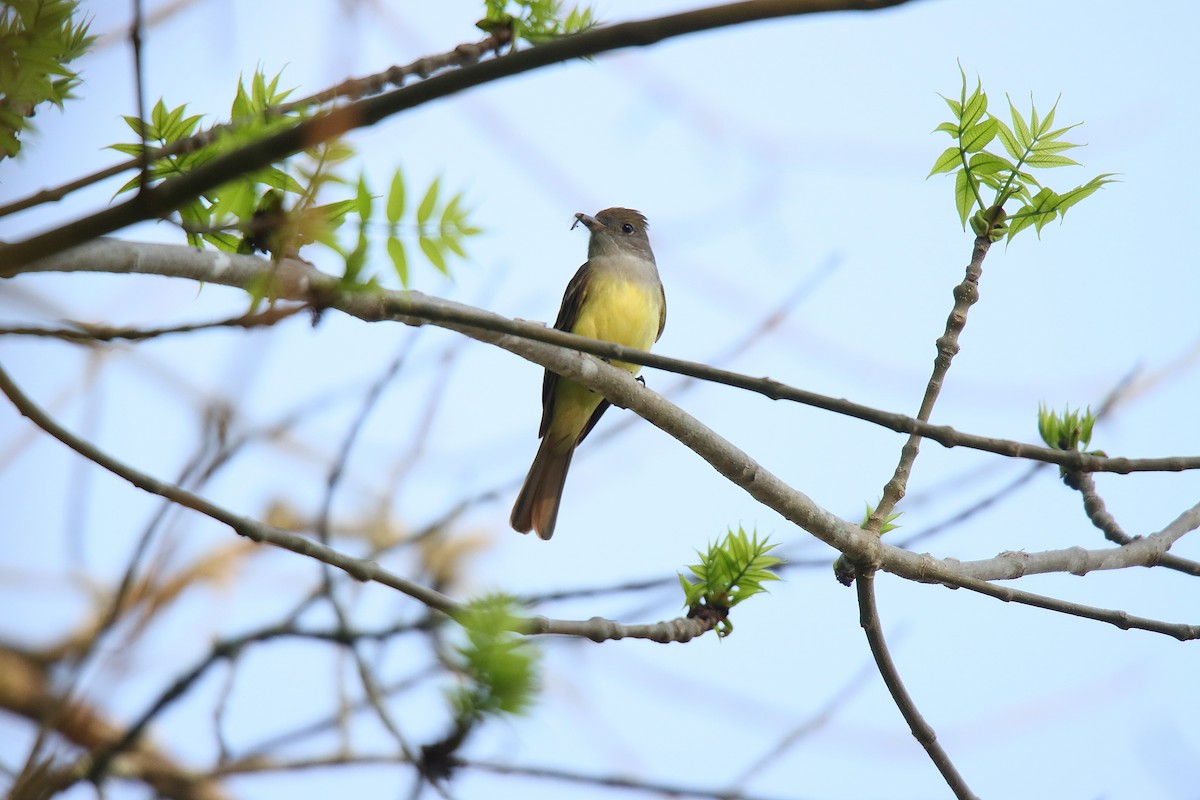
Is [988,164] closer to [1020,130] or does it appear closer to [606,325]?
[1020,130]

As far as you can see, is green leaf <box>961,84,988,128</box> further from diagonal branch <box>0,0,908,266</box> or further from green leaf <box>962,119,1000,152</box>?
diagonal branch <box>0,0,908,266</box>

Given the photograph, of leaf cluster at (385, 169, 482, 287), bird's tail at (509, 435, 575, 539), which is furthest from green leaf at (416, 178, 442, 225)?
bird's tail at (509, 435, 575, 539)

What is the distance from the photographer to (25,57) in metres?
2.28

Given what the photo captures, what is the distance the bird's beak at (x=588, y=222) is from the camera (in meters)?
7.32

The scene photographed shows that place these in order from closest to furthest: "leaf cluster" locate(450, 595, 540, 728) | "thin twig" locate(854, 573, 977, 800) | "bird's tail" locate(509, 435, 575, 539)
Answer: "leaf cluster" locate(450, 595, 540, 728) < "thin twig" locate(854, 573, 977, 800) < "bird's tail" locate(509, 435, 575, 539)

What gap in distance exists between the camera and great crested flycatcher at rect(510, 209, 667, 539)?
6.44 meters

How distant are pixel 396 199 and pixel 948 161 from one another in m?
2.01

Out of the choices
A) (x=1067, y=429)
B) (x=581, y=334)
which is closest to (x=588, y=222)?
(x=581, y=334)

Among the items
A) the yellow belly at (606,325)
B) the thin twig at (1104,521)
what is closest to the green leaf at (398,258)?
the thin twig at (1104,521)

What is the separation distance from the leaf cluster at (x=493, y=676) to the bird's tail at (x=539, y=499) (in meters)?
4.82

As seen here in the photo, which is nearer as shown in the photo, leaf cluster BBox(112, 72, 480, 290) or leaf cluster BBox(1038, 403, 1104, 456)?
leaf cluster BBox(112, 72, 480, 290)

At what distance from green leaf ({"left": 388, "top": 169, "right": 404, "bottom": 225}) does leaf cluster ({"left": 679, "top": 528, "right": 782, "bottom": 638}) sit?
176cm

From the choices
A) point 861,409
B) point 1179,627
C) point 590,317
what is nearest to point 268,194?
point 861,409

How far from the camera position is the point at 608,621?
106 inches
